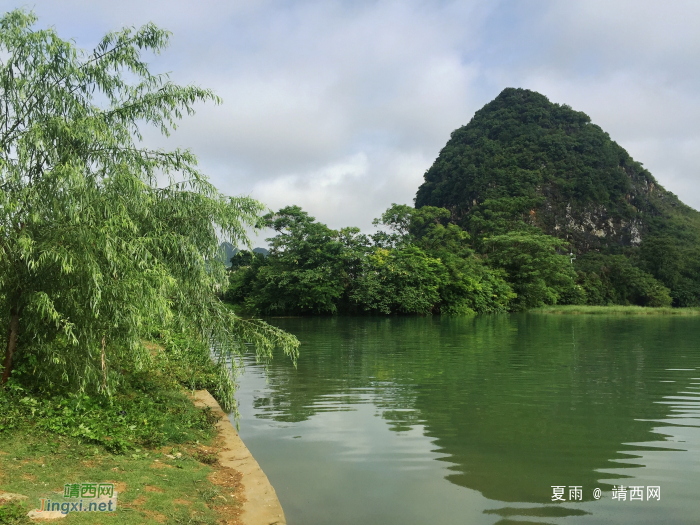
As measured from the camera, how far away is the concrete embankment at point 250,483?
5.44 m

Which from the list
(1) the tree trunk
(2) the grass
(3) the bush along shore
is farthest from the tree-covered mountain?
(1) the tree trunk

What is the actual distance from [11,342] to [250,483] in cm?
408

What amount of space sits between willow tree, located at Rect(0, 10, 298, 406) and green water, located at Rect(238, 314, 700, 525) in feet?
9.47

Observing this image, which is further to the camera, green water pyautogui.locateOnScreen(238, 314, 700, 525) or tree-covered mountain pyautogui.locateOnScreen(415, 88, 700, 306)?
tree-covered mountain pyautogui.locateOnScreen(415, 88, 700, 306)

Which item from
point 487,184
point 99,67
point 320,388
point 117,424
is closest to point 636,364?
point 320,388

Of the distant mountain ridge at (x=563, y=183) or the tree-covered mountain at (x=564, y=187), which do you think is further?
the distant mountain ridge at (x=563, y=183)

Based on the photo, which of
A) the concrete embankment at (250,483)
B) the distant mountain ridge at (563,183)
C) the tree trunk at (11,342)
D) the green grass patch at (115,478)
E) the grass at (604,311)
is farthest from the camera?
the distant mountain ridge at (563,183)

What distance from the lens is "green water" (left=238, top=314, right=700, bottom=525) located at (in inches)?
249

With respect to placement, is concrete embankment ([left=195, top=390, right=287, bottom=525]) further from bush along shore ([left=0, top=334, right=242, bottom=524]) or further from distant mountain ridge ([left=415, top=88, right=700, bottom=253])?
distant mountain ridge ([left=415, top=88, right=700, bottom=253])

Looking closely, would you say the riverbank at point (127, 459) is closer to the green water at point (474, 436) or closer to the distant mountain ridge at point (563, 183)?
the green water at point (474, 436)

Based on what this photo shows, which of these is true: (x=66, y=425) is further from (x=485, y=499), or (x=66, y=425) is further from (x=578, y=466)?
(x=578, y=466)

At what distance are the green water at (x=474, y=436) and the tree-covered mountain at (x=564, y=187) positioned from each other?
59.8 metres

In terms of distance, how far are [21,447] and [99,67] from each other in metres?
5.32

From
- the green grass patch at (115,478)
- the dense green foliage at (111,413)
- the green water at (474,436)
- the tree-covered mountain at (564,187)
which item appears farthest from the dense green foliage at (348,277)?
the green grass patch at (115,478)
